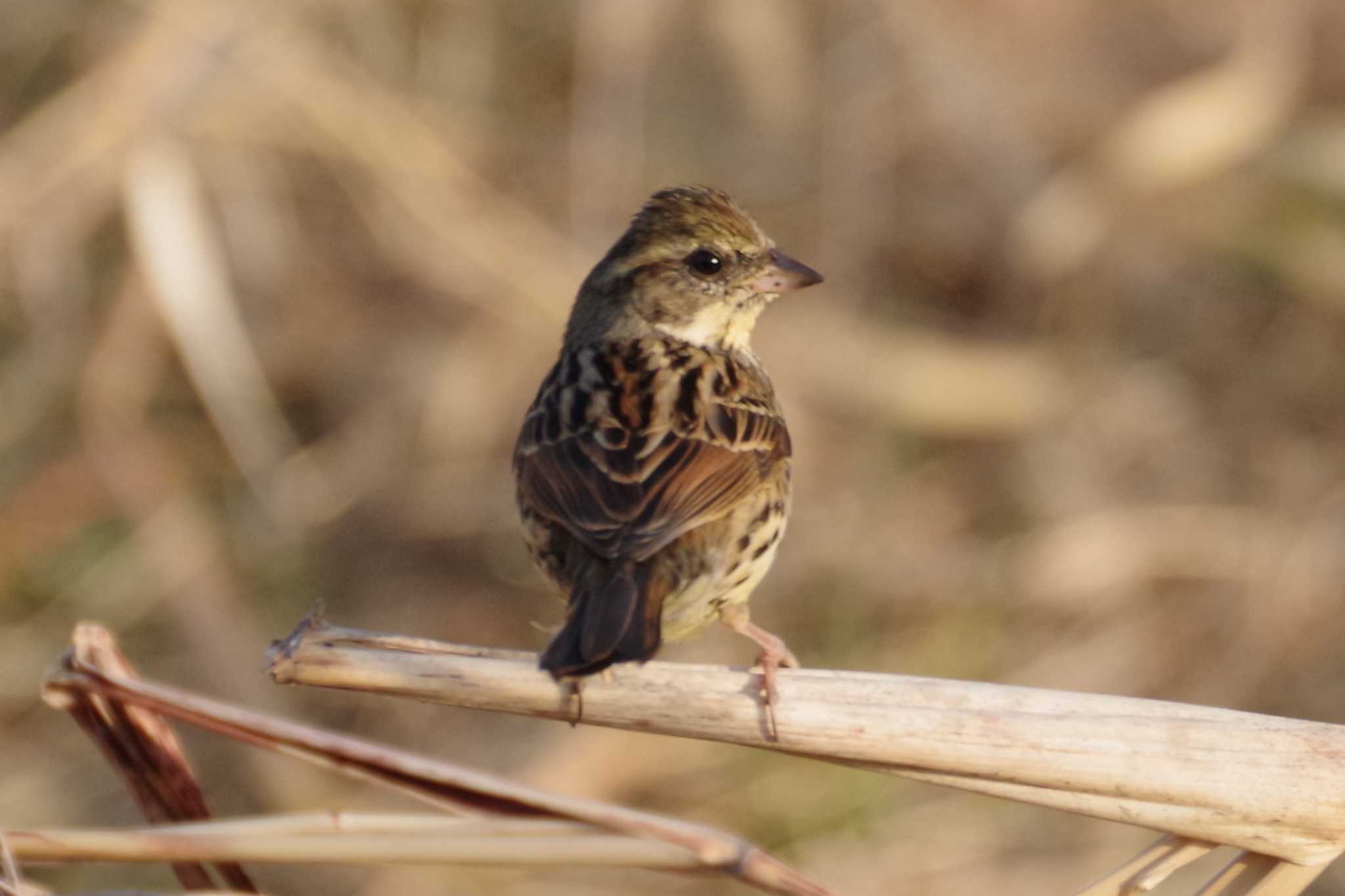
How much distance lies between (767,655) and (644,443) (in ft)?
2.58

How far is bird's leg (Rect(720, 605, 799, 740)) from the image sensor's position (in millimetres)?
2270

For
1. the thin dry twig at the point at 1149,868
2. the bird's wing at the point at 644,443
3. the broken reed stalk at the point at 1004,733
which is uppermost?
the bird's wing at the point at 644,443

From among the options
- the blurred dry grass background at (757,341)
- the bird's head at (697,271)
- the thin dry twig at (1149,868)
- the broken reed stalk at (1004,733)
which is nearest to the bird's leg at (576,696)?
the broken reed stalk at (1004,733)

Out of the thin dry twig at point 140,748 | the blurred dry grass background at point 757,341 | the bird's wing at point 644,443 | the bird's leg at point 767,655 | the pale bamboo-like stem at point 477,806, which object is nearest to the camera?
the pale bamboo-like stem at point 477,806

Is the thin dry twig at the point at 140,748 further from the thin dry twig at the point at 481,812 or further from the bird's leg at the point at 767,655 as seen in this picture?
the bird's leg at the point at 767,655

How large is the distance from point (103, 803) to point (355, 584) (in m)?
1.19

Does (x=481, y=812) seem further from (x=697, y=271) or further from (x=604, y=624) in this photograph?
(x=697, y=271)

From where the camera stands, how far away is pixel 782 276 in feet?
12.4

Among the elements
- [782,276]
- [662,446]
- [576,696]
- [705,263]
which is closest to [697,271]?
[705,263]

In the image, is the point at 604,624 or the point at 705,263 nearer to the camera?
the point at 604,624

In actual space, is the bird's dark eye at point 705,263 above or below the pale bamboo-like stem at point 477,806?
above

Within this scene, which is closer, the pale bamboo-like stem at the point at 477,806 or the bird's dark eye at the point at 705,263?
the pale bamboo-like stem at the point at 477,806

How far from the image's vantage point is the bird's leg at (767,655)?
227 cm

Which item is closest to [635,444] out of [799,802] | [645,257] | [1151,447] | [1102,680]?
[645,257]
